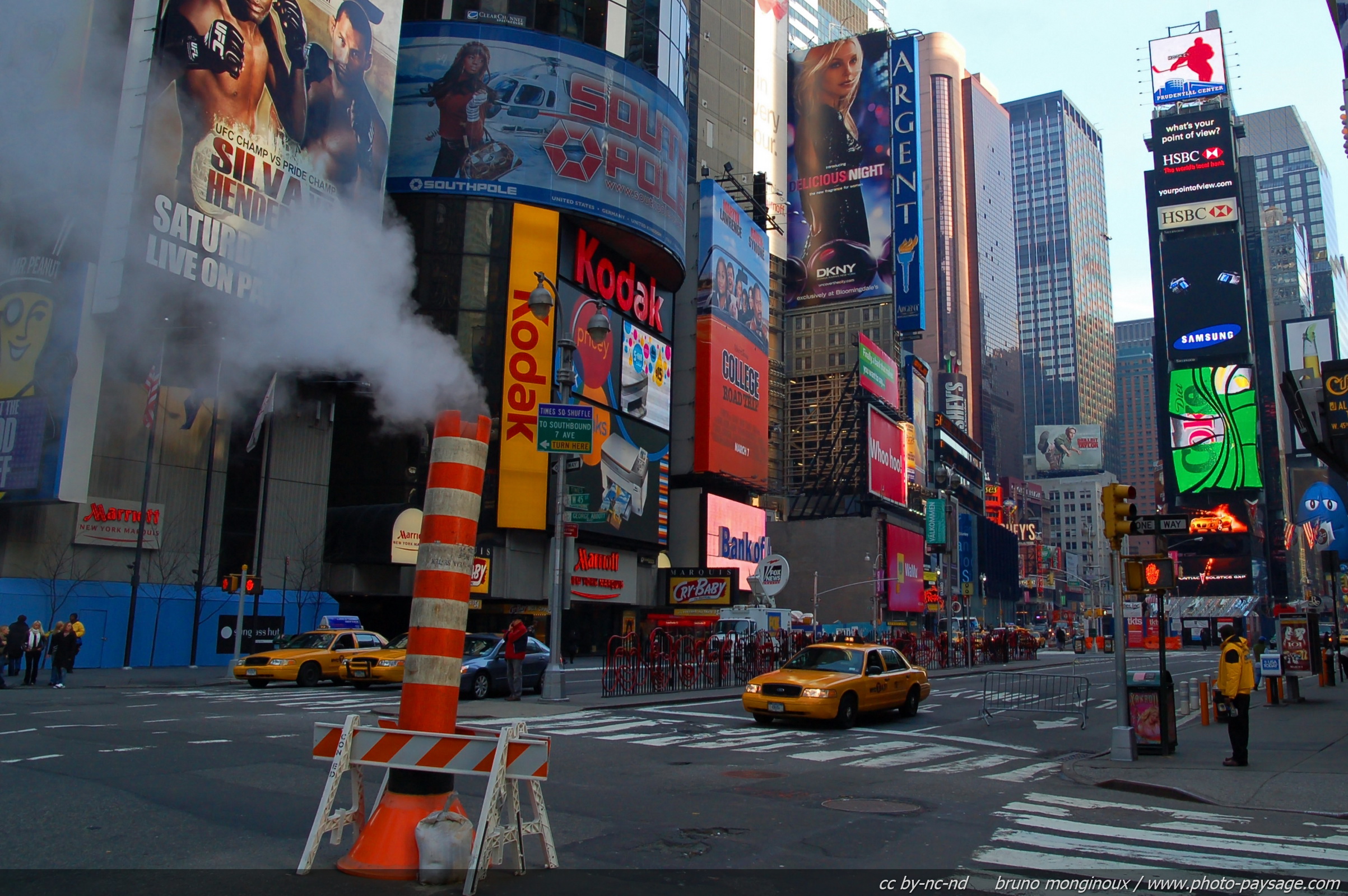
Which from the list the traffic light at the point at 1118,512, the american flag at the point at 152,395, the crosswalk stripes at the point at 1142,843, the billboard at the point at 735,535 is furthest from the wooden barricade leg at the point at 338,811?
the billboard at the point at 735,535

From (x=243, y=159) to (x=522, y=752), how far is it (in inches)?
1106

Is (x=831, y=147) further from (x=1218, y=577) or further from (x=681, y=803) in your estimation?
(x=681, y=803)

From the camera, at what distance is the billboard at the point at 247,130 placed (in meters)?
27.1

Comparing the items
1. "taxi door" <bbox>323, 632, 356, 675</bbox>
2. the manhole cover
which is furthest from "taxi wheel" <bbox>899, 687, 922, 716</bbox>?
"taxi door" <bbox>323, 632, 356, 675</bbox>

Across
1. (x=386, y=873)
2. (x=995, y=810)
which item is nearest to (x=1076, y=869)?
(x=995, y=810)

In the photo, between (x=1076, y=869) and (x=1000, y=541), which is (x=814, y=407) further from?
(x=1076, y=869)

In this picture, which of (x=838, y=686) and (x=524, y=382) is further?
(x=524, y=382)

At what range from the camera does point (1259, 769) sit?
1217 cm

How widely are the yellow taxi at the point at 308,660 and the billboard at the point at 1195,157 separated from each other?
12357cm

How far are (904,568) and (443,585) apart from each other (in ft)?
288

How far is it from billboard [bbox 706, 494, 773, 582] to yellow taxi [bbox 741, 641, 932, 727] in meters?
43.4

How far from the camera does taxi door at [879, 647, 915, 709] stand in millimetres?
18297

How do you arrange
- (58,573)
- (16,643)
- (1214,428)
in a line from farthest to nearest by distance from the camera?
(1214,428) → (58,573) → (16,643)

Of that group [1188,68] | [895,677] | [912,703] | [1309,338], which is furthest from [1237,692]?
[1188,68]
